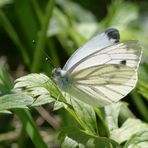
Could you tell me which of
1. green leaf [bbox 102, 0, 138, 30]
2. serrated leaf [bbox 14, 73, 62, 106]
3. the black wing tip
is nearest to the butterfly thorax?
serrated leaf [bbox 14, 73, 62, 106]

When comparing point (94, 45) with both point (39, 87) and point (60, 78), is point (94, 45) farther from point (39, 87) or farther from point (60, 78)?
point (39, 87)

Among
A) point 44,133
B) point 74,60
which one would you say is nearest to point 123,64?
point 74,60

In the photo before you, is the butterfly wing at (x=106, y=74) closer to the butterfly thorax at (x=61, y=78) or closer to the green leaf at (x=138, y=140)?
the butterfly thorax at (x=61, y=78)

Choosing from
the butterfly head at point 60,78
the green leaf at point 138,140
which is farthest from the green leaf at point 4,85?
the green leaf at point 138,140

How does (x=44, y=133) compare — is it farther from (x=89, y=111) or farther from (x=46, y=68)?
(x=89, y=111)

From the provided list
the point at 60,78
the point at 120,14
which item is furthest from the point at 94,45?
the point at 120,14
